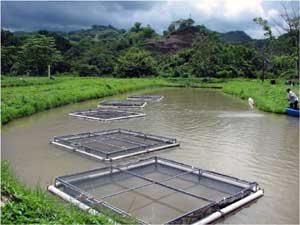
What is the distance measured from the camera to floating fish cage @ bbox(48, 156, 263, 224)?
502cm

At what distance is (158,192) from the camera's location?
5.95 meters

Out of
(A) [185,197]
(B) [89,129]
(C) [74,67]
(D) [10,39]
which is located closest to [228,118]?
(B) [89,129]

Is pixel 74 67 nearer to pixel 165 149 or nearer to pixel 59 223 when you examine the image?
pixel 165 149

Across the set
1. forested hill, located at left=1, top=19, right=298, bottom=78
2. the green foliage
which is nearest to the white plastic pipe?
forested hill, located at left=1, top=19, right=298, bottom=78

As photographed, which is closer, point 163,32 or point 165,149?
point 165,149

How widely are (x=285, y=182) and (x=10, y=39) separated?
3877cm

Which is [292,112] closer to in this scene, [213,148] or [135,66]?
[213,148]

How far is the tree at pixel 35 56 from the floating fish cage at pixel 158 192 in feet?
96.1

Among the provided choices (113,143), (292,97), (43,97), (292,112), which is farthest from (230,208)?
(43,97)

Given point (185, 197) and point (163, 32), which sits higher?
point (163, 32)

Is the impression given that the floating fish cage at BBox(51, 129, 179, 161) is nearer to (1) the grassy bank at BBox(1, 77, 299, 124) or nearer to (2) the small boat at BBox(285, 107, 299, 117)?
(1) the grassy bank at BBox(1, 77, 299, 124)

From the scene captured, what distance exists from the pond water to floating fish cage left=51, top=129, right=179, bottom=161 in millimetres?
251

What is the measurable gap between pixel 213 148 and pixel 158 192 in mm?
3386

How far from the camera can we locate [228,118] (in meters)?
14.1
